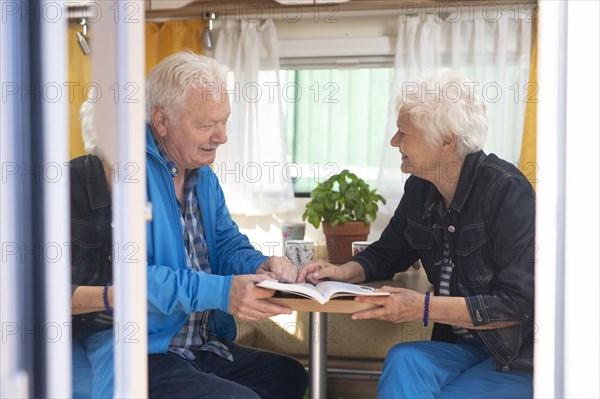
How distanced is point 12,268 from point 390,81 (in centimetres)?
306

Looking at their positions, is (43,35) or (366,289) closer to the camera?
(43,35)

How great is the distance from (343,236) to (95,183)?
2162mm

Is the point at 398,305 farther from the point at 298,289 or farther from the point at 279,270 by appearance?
the point at 279,270

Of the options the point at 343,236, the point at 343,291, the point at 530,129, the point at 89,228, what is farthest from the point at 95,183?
the point at 530,129

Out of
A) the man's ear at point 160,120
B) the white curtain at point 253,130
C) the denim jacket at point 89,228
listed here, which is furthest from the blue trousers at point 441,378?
the white curtain at point 253,130

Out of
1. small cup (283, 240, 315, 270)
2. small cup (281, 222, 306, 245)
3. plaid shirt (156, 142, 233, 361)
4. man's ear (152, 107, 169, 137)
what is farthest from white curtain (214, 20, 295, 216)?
man's ear (152, 107, 169, 137)

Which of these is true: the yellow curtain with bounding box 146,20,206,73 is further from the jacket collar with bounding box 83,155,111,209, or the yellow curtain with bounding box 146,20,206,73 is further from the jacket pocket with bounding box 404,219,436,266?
the jacket collar with bounding box 83,155,111,209

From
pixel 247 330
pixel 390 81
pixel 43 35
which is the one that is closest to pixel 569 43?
pixel 43 35

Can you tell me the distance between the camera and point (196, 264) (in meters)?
2.30

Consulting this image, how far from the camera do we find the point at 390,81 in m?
4.01

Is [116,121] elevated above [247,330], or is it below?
above

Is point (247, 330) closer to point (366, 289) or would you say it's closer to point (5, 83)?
point (366, 289)

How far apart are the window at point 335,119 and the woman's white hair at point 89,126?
283 centimetres

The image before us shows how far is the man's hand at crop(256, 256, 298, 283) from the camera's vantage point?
2.26 metres
